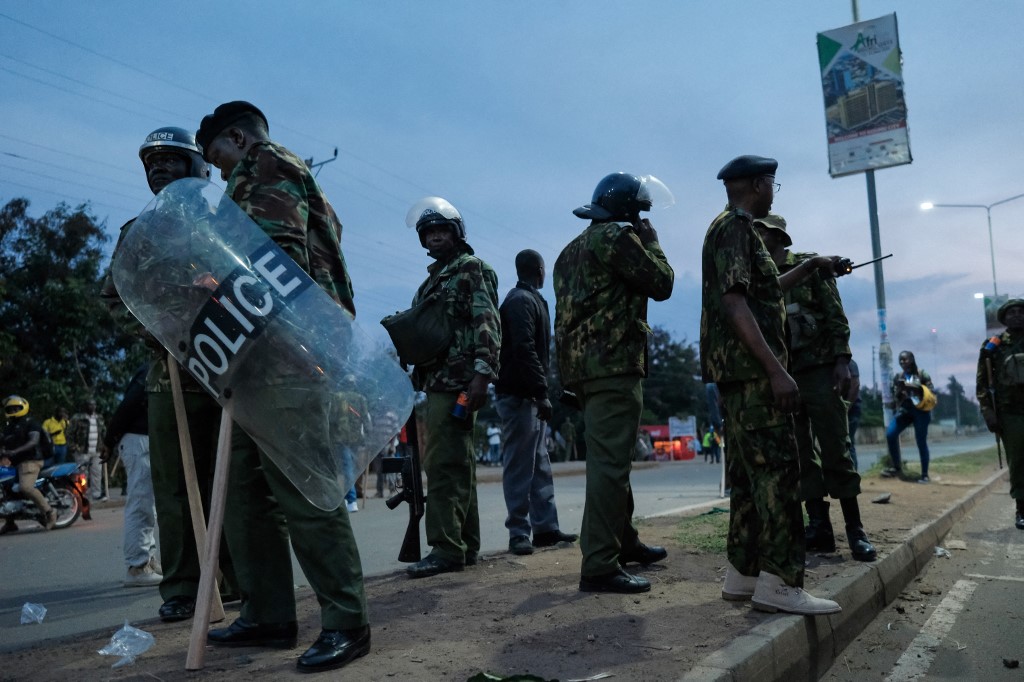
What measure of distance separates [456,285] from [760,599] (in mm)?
2370

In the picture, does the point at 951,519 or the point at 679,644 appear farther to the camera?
the point at 951,519

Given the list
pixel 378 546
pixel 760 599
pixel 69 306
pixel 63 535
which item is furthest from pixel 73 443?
pixel 760 599

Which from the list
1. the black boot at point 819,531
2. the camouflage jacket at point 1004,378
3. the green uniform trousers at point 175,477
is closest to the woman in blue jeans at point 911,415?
the camouflage jacket at point 1004,378

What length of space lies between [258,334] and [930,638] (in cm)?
341

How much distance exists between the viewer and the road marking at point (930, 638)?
357 centimetres

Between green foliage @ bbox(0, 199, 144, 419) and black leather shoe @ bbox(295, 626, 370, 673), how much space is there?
73.8 ft

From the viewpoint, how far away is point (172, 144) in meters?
4.30

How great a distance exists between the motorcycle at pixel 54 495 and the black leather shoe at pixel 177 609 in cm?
768

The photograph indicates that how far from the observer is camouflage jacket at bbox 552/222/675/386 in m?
4.14

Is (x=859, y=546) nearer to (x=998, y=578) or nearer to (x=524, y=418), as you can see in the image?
(x=998, y=578)

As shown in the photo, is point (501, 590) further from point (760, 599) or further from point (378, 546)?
point (378, 546)

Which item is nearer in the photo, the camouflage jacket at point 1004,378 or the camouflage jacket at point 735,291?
the camouflage jacket at point 735,291

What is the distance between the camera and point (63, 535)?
9742mm

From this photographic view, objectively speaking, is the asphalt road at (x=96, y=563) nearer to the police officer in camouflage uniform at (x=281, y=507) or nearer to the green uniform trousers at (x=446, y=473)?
the green uniform trousers at (x=446, y=473)
